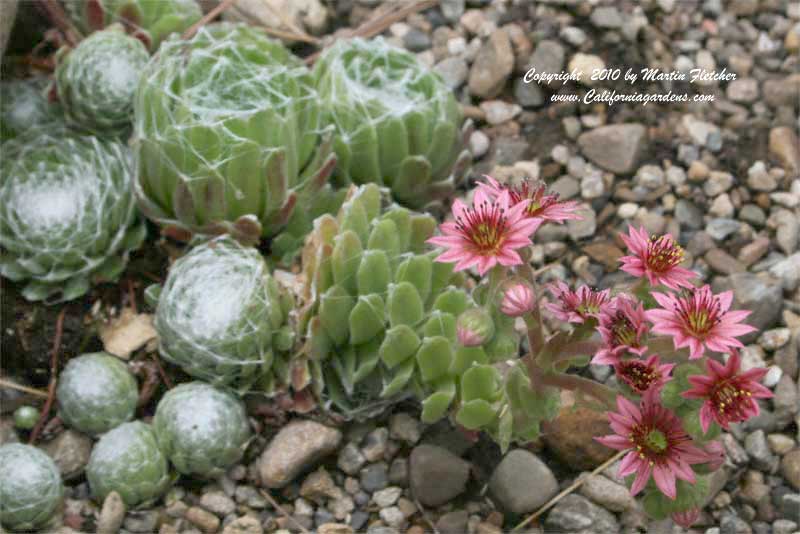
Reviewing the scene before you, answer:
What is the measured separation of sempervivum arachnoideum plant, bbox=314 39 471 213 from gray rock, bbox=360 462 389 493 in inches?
28.1

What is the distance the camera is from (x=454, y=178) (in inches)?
112

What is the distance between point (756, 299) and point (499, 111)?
947mm

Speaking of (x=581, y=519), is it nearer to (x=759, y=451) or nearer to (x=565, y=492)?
(x=565, y=492)

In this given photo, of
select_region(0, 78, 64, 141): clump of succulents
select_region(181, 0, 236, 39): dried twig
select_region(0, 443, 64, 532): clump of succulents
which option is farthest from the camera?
select_region(181, 0, 236, 39): dried twig

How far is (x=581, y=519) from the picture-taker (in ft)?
7.84

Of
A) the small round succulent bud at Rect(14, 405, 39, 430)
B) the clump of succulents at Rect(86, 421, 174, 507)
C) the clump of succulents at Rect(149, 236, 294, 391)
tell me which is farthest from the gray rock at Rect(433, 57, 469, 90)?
the small round succulent bud at Rect(14, 405, 39, 430)

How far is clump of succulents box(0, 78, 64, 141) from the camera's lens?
2.81m

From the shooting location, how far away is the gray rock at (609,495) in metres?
2.42

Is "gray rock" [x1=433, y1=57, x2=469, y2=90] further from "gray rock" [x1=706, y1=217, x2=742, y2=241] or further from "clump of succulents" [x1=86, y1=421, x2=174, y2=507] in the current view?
"clump of succulents" [x1=86, y1=421, x2=174, y2=507]

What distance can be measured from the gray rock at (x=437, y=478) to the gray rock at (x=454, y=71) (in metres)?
1.23

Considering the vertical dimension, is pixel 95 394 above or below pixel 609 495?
above

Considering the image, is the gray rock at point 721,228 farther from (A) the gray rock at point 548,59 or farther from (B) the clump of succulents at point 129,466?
(B) the clump of succulents at point 129,466

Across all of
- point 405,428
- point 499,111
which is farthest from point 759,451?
point 499,111

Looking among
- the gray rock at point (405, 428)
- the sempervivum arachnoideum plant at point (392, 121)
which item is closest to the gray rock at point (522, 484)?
the gray rock at point (405, 428)
